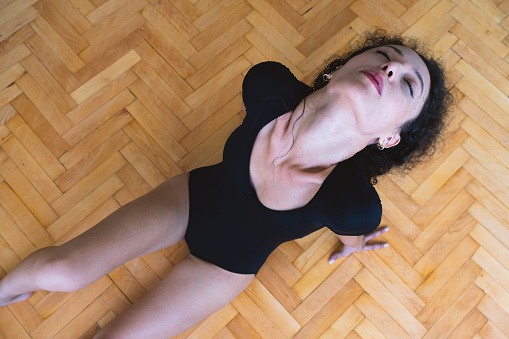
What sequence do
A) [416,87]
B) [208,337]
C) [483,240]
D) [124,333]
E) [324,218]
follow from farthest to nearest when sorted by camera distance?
[483,240]
[208,337]
[124,333]
[324,218]
[416,87]

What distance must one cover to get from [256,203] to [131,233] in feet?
1.43

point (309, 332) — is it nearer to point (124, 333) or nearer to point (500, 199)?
point (124, 333)

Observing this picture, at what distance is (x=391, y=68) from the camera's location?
0.99 meters

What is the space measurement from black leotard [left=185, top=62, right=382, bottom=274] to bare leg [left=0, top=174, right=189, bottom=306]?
71mm

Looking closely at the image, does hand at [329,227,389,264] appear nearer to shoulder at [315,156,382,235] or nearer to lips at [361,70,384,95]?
shoulder at [315,156,382,235]

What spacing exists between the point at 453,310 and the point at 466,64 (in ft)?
3.94

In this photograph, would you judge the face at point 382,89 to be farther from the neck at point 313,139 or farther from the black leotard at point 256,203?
the black leotard at point 256,203

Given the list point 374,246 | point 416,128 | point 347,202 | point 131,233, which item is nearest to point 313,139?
point 347,202

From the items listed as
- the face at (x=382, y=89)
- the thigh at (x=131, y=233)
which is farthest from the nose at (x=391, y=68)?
the thigh at (x=131, y=233)

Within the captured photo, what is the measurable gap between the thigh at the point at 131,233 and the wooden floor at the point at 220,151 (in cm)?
34

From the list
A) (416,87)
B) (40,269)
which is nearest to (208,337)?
(40,269)

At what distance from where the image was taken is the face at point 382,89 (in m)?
0.99

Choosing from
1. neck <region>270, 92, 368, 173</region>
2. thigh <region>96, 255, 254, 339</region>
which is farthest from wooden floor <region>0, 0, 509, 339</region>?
neck <region>270, 92, 368, 173</region>

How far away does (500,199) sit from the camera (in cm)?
174
